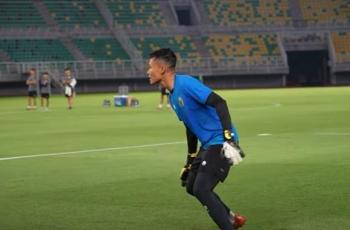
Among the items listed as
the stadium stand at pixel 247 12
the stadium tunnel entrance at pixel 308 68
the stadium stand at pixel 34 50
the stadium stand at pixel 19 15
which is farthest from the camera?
the stadium tunnel entrance at pixel 308 68

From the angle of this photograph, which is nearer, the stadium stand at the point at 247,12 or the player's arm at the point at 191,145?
the player's arm at the point at 191,145

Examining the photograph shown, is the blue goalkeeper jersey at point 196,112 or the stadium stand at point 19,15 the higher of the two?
the blue goalkeeper jersey at point 196,112

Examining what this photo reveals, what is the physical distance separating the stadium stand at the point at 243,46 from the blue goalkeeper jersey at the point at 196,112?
7191 centimetres

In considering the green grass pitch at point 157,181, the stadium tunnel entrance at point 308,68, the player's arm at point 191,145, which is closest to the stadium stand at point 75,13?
the stadium tunnel entrance at point 308,68

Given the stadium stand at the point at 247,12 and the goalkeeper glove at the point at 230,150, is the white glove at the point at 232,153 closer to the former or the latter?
the goalkeeper glove at the point at 230,150

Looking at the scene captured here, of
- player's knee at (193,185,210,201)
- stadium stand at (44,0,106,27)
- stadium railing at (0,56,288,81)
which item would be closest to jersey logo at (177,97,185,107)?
player's knee at (193,185,210,201)

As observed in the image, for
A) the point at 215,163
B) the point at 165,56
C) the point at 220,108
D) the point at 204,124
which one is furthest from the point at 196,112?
the point at 165,56

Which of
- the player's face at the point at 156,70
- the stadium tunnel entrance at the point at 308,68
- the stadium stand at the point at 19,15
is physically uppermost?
the player's face at the point at 156,70

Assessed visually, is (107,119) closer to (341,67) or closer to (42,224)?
(42,224)

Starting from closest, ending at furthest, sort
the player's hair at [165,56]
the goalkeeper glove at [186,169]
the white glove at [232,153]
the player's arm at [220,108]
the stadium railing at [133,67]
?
the white glove at [232,153]
the player's arm at [220,108]
the player's hair at [165,56]
the goalkeeper glove at [186,169]
the stadium railing at [133,67]

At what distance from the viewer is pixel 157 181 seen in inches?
530

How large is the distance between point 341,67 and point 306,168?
6934cm

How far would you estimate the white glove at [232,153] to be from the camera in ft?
25.8

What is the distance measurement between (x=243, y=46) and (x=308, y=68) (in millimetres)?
9702
